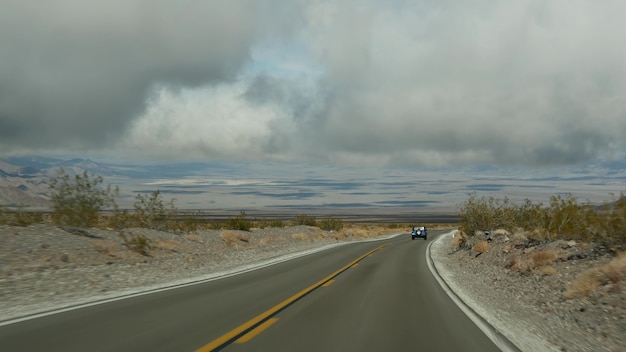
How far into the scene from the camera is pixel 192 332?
816 centimetres

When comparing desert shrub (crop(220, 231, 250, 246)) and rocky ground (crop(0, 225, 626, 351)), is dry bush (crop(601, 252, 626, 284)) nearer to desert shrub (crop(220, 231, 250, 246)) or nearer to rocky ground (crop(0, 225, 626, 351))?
rocky ground (crop(0, 225, 626, 351))

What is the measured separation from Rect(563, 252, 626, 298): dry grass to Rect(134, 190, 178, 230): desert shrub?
28012mm

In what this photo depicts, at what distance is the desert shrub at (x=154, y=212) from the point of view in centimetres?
3478

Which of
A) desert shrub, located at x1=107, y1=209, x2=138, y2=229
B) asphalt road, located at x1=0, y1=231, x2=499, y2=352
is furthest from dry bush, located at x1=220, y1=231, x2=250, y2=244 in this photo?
asphalt road, located at x1=0, y1=231, x2=499, y2=352

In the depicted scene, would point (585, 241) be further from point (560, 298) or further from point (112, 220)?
point (112, 220)

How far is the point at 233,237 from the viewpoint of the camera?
128ft

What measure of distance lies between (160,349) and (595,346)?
681 centimetres

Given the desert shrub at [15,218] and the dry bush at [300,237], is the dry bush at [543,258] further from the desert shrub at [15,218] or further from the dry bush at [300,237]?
the dry bush at [300,237]

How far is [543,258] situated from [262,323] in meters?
12.1

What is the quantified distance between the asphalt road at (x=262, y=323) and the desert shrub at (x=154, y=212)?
71.9ft

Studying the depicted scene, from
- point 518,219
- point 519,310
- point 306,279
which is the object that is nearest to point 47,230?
point 306,279

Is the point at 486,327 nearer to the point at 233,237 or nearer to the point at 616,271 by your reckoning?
the point at 616,271

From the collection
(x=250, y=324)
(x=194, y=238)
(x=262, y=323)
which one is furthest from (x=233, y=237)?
(x=250, y=324)

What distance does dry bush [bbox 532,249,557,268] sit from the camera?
17.1 metres
